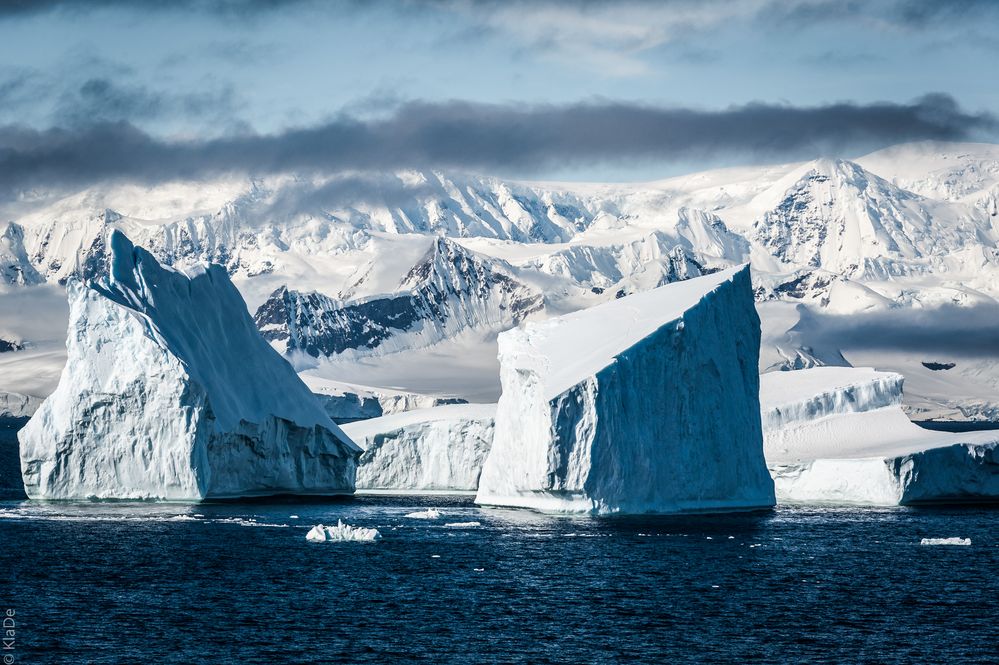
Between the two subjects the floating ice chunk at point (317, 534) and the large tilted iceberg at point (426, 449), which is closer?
the floating ice chunk at point (317, 534)

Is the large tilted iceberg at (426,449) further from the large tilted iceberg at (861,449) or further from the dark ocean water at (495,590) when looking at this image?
the dark ocean water at (495,590)

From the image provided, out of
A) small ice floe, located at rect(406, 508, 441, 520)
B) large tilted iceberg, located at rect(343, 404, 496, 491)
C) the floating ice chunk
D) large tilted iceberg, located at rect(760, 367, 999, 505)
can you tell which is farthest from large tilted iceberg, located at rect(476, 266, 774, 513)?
large tilted iceberg, located at rect(343, 404, 496, 491)

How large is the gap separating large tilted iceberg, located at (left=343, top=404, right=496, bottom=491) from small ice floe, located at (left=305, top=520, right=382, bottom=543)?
27805mm

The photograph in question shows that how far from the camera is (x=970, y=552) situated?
182 ft

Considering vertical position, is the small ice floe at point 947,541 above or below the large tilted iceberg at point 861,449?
below

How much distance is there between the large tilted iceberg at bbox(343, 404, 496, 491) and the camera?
87.2m

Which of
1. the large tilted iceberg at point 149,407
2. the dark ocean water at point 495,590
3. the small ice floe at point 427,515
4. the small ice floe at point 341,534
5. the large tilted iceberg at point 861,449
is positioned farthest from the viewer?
the large tilted iceberg at point 861,449

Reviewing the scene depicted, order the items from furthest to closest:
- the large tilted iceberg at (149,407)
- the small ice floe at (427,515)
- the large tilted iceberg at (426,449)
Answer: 1. the large tilted iceberg at (426,449)
2. the large tilted iceberg at (149,407)
3. the small ice floe at (427,515)

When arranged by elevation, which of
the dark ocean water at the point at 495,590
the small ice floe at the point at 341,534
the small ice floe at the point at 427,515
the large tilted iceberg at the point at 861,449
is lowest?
the dark ocean water at the point at 495,590

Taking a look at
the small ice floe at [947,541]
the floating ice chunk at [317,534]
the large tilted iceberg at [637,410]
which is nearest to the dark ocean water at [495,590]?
the small ice floe at [947,541]

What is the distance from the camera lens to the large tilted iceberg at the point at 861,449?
7581 centimetres

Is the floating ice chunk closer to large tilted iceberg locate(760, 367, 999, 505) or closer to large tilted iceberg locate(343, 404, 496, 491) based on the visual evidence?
large tilted iceberg locate(343, 404, 496, 491)

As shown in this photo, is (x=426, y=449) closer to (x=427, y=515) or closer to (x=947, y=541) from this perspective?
(x=427, y=515)

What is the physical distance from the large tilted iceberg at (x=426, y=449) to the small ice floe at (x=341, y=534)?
27.8m
